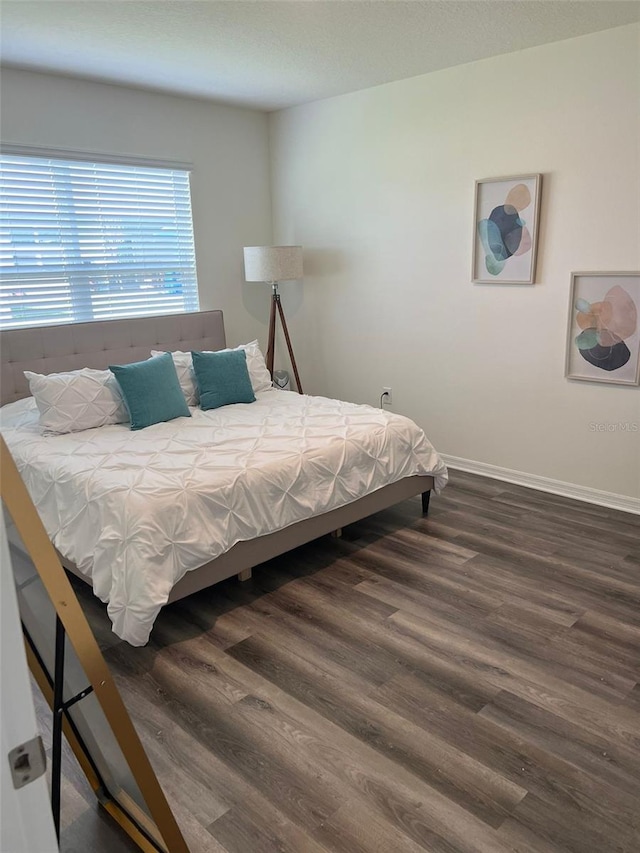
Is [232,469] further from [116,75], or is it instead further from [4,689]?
[116,75]

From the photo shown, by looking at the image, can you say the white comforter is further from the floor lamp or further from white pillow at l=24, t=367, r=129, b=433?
the floor lamp

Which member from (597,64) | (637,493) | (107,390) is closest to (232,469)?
(107,390)

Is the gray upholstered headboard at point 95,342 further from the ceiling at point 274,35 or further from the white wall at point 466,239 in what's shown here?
the ceiling at point 274,35

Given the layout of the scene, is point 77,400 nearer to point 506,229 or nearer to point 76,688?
point 76,688

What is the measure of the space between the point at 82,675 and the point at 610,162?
12.0ft

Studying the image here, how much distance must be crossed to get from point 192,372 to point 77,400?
0.82m

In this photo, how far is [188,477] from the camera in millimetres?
2807

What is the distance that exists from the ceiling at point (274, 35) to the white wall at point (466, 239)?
290 millimetres

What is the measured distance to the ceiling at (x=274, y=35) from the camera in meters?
2.96

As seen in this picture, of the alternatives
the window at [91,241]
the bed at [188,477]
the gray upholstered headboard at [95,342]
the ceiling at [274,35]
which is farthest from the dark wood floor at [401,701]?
the ceiling at [274,35]

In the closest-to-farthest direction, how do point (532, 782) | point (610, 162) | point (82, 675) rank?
point (82, 675)
point (532, 782)
point (610, 162)

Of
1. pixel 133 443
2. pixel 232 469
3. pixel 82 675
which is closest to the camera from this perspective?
pixel 82 675

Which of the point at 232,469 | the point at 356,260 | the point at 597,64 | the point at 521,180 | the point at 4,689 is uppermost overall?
the point at 597,64

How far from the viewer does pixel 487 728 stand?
2.12 meters
